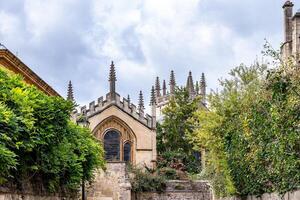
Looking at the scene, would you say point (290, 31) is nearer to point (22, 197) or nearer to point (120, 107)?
point (22, 197)

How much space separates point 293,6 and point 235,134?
13.9m

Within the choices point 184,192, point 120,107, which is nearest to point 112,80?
point 120,107

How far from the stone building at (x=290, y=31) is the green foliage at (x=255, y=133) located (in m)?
4.24

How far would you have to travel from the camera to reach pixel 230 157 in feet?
81.5

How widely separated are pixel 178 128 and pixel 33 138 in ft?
170

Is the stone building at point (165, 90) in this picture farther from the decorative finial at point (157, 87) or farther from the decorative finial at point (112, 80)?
the decorative finial at point (112, 80)

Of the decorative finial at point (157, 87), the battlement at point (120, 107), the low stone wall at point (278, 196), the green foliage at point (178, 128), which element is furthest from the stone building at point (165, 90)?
the low stone wall at point (278, 196)

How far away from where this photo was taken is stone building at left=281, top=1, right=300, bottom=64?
31.4 meters

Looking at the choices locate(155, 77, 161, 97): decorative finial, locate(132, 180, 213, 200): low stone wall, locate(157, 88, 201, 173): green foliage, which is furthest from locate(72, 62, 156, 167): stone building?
locate(155, 77, 161, 97): decorative finial

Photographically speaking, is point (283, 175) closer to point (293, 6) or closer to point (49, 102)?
point (49, 102)

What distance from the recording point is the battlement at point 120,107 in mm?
56781

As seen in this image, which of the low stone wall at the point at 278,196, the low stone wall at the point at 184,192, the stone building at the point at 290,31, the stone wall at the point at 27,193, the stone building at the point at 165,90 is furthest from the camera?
the stone building at the point at 165,90

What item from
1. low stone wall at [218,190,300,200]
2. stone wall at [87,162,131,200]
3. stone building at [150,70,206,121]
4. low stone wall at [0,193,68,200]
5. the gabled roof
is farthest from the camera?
stone building at [150,70,206,121]

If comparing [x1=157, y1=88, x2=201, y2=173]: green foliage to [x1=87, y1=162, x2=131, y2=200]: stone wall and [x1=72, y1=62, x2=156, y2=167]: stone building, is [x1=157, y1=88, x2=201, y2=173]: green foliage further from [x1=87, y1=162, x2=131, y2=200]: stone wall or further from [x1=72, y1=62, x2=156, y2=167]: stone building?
[x1=87, y1=162, x2=131, y2=200]: stone wall
